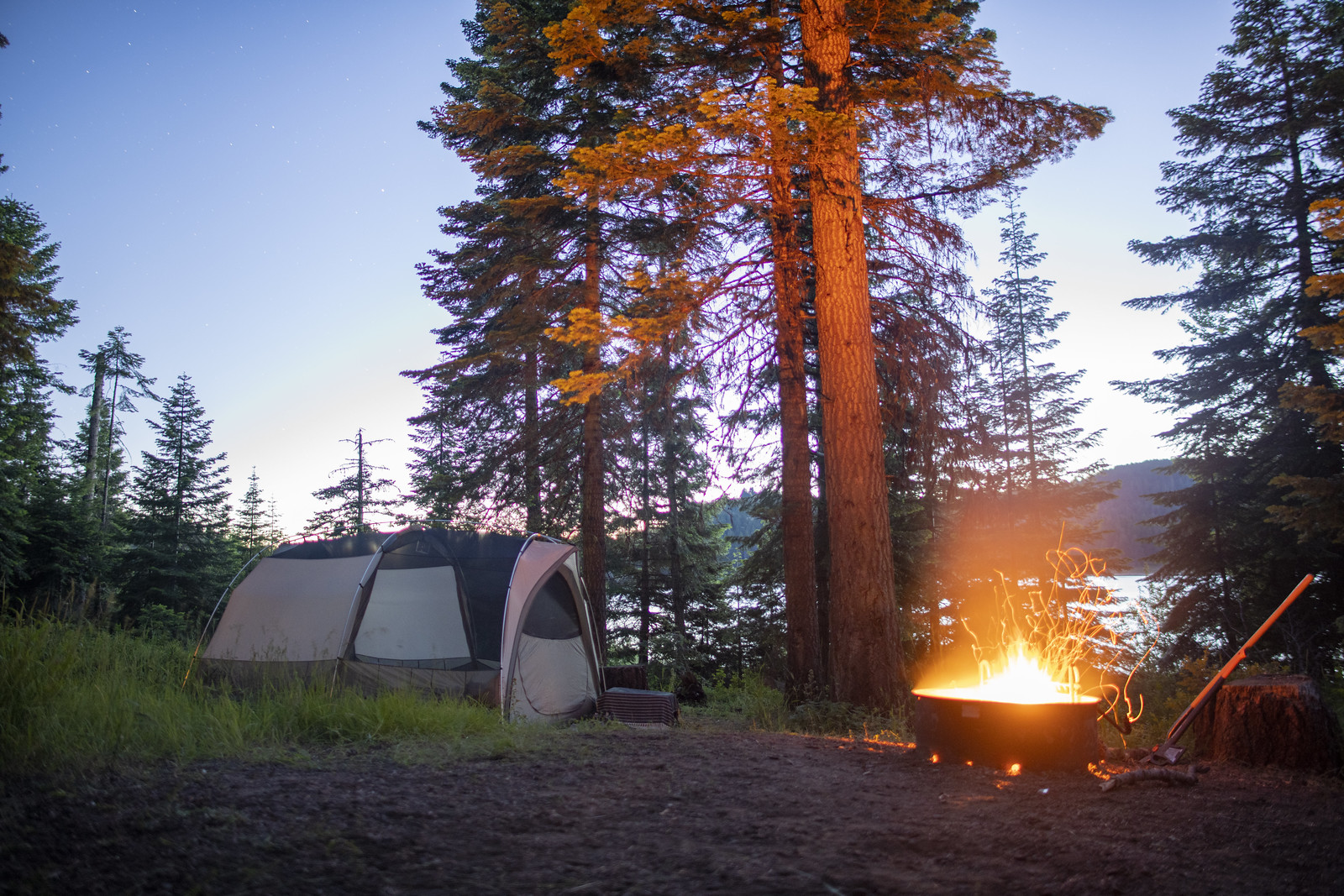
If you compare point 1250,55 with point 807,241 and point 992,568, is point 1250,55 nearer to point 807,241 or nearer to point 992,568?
point 807,241

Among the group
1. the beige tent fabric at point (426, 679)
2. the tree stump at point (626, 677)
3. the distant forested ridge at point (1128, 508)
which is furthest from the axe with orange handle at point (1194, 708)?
the distant forested ridge at point (1128, 508)

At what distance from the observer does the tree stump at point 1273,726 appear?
4137 mm

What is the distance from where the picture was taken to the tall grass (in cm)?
362

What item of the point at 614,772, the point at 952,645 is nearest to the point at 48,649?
the point at 614,772

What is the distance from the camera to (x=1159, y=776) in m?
3.74

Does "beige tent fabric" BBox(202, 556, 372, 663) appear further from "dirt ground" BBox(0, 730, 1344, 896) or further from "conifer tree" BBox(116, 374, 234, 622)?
"conifer tree" BBox(116, 374, 234, 622)

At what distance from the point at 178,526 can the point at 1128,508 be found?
4837cm

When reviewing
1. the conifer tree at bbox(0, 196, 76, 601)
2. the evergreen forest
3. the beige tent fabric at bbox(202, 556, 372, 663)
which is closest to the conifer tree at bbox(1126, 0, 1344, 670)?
the evergreen forest

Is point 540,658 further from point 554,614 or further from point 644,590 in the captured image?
point 644,590

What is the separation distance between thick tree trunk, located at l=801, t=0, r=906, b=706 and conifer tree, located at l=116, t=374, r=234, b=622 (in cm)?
2160

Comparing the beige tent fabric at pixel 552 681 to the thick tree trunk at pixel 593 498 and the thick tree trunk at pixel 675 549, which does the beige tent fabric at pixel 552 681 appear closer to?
the thick tree trunk at pixel 593 498

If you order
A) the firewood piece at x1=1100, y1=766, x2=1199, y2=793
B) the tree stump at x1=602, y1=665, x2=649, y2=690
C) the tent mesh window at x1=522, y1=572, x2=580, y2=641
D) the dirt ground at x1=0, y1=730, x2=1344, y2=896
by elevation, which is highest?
the tent mesh window at x1=522, y1=572, x2=580, y2=641

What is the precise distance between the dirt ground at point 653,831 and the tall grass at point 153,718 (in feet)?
1.43

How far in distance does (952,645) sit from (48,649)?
41.1ft
